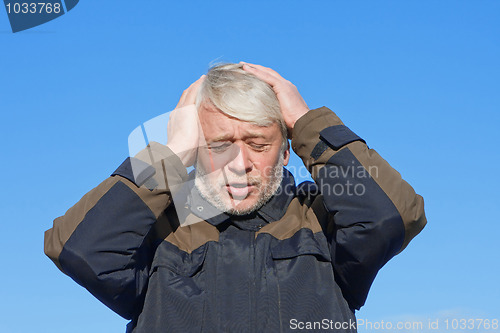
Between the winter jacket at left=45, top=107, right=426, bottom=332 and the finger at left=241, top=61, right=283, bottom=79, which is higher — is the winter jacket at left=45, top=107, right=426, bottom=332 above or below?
below

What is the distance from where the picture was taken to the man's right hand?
4941 mm

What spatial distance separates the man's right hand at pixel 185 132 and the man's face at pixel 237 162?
14cm

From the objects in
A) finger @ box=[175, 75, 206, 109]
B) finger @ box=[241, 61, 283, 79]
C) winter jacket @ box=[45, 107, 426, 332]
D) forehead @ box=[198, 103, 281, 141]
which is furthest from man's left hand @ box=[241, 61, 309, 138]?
finger @ box=[175, 75, 206, 109]

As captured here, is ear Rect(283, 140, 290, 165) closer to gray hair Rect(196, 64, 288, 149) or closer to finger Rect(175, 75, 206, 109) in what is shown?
gray hair Rect(196, 64, 288, 149)

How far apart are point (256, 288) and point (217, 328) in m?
0.36

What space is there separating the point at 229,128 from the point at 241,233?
2.81ft

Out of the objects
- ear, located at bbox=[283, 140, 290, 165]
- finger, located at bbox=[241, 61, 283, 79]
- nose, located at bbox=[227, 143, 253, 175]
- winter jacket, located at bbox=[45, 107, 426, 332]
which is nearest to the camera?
winter jacket, located at bbox=[45, 107, 426, 332]

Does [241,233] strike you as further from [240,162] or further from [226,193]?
[240,162]

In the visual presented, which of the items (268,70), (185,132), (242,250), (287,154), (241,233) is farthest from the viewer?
(287,154)

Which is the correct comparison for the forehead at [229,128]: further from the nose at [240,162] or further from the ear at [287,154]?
the ear at [287,154]

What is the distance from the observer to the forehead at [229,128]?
Result: 511 centimetres

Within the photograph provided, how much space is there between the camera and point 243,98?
5188 mm

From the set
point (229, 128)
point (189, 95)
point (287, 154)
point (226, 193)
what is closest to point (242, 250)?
point (226, 193)

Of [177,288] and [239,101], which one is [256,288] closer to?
[177,288]
